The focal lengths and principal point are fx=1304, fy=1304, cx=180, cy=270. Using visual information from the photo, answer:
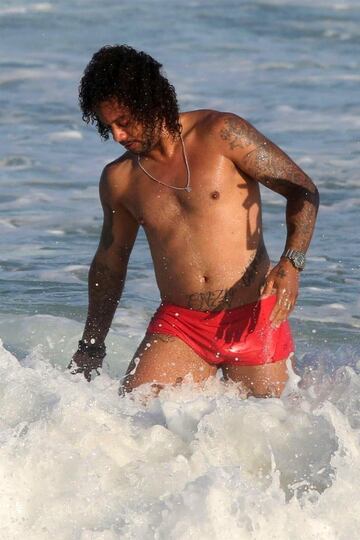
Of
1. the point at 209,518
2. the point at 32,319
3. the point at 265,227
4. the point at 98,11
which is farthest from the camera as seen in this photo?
the point at 98,11

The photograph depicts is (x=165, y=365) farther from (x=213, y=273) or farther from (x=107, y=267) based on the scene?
(x=107, y=267)

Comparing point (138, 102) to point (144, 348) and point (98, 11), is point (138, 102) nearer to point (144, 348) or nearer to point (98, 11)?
point (144, 348)

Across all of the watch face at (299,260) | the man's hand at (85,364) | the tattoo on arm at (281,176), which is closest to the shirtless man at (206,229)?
the tattoo on arm at (281,176)

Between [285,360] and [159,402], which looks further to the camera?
[285,360]

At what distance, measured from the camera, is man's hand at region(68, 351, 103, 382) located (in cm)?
567

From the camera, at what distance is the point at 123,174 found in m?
5.53

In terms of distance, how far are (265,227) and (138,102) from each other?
4.25 m

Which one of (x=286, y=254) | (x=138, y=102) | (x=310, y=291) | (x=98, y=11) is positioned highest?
(x=138, y=102)

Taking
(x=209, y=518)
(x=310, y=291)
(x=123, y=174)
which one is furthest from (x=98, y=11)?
(x=209, y=518)

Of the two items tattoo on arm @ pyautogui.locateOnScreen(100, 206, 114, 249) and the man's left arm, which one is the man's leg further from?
tattoo on arm @ pyautogui.locateOnScreen(100, 206, 114, 249)

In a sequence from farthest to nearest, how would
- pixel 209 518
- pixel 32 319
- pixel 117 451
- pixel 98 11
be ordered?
pixel 98 11, pixel 32 319, pixel 117 451, pixel 209 518

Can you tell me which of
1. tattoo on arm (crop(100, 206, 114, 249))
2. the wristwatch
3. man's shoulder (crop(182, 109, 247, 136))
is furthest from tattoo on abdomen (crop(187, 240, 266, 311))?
man's shoulder (crop(182, 109, 247, 136))

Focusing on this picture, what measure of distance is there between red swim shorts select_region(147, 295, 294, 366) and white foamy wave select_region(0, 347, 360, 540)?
0.14 m

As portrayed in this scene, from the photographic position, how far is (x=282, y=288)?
5.12 meters
